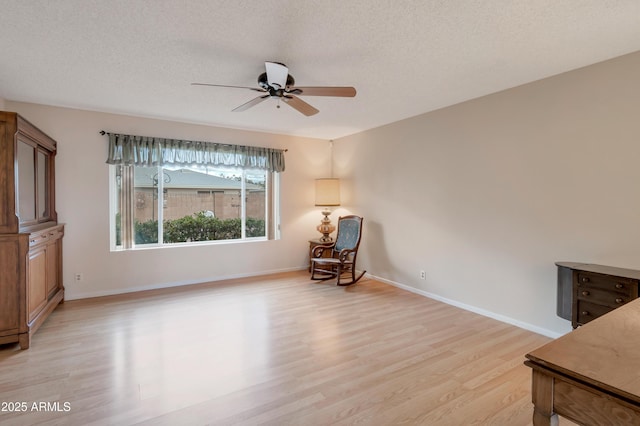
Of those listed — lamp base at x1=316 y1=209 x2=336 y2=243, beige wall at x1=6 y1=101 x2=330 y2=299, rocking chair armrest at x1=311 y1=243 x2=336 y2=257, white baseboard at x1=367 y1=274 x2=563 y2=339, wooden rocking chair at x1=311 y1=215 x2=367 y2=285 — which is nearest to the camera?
white baseboard at x1=367 y1=274 x2=563 y2=339

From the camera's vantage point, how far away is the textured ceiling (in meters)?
1.91

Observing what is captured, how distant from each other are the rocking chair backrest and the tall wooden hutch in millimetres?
3710

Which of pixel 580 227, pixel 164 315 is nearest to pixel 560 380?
pixel 580 227

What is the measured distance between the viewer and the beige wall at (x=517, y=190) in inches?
101

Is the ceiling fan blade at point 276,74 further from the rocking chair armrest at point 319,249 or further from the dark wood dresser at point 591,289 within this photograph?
the rocking chair armrest at point 319,249

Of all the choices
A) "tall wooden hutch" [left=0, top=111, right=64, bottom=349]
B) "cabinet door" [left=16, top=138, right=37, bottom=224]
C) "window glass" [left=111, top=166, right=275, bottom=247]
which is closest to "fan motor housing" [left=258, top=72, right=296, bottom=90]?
"tall wooden hutch" [left=0, top=111, right=64, bottom=349]

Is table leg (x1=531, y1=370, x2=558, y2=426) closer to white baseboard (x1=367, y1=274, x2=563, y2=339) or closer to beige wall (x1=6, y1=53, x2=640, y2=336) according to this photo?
beige wall (x1=6, y1=53, x2=640, y2=336)

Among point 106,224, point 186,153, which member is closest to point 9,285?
point 106,224

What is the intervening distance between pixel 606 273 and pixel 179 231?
16.2 feet

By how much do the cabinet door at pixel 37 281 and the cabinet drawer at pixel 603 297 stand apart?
461 cm

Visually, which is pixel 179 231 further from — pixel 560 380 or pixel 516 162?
pixel 560 380

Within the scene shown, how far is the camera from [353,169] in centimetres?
544

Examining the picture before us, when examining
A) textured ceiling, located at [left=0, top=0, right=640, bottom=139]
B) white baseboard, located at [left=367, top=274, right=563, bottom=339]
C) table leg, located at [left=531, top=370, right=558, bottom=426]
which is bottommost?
white baseboard, located at [left=367, top=274, right=563, bottom=339]

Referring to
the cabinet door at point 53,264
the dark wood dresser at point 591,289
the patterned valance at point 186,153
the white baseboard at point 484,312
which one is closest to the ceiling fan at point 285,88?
the patterned valance at point 186,153
